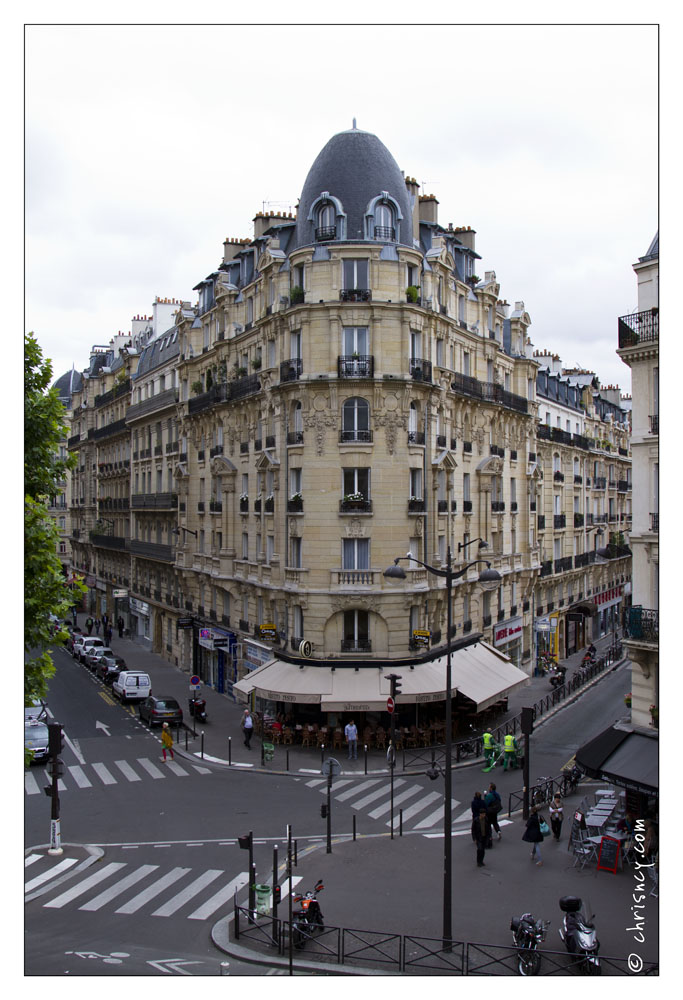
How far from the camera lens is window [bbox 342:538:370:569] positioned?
30844 millimetres

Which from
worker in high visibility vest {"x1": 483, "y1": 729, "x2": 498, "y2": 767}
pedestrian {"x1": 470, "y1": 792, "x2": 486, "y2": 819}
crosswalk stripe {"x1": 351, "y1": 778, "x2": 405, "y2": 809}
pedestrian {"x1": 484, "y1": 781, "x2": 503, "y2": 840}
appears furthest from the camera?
worker in high visibility vest {"x1": 483, "y1": 729, "x2": 498, "y2": 767}

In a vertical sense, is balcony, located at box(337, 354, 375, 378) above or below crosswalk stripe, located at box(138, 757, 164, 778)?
above

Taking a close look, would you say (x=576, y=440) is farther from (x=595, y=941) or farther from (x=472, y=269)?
(x=595, y=941)

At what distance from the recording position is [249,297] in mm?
38031

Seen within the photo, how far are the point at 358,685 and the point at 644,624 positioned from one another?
1180 cm

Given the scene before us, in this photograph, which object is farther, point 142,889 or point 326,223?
point 326,223

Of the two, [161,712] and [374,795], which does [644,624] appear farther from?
[161,712]

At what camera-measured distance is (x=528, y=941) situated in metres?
14.3

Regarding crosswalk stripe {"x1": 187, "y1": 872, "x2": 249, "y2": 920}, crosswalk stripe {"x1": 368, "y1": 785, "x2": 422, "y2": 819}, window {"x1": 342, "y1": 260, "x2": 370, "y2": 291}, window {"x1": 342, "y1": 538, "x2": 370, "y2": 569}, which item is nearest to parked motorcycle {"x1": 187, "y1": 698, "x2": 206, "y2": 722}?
window {"x1": 342, "y1": 538, "x2": 370, "y2": 569}

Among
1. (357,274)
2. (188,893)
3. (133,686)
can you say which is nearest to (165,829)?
(188,893)

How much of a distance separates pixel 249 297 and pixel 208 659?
1867 centimetres

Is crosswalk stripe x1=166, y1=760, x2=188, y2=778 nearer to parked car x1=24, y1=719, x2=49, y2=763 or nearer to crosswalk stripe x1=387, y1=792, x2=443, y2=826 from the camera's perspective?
parked car x1=24, y1=719, x2=49, y2=763

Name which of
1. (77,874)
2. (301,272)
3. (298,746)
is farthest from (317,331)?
(77,874)

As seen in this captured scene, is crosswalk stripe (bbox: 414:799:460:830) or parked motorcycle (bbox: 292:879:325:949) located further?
crosswalk stripe (bbox: 414:799:460:830)
